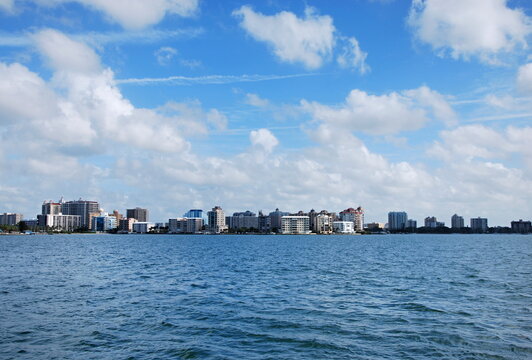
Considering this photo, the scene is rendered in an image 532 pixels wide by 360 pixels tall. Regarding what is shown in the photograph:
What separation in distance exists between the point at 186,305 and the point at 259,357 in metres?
13.9

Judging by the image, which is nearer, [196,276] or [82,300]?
[82,300]

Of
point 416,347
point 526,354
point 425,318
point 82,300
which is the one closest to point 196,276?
point 82,300

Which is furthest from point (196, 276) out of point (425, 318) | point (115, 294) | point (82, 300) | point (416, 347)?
point (416, 347)

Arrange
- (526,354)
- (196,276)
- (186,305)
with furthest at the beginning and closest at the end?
(196,276) → (186,305) → (526,354)

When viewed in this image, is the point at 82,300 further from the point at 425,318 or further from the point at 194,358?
the point at 425,318

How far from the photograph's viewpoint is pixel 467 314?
96.9 feet

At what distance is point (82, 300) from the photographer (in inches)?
1388

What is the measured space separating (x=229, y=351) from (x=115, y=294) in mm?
20234

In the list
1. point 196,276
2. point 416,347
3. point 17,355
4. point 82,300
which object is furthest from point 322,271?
point 17,355

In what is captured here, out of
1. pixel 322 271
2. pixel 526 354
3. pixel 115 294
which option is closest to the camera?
pixel 526 354

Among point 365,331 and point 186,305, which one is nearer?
point 365,331

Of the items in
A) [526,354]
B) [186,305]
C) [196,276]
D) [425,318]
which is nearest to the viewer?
[526,354]

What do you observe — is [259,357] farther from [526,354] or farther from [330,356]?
[526,354]

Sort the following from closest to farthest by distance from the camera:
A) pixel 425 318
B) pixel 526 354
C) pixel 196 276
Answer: pixel 526 354
pixel 425 318
pixel 196 276
